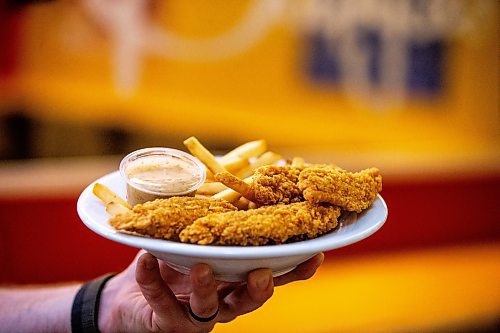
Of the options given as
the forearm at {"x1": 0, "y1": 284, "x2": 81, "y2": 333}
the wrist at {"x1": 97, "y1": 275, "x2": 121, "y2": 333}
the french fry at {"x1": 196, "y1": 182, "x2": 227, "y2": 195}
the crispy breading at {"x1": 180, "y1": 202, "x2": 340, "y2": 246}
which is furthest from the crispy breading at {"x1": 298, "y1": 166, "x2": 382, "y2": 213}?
the forearm at {"x1": 0, "y1": 284, "x2": 81, "y2": 333}

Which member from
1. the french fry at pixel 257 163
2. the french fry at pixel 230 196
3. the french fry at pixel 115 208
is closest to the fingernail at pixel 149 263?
the french fry at pixel 115 208

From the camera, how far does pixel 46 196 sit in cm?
414

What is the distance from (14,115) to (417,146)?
3675 millimetres

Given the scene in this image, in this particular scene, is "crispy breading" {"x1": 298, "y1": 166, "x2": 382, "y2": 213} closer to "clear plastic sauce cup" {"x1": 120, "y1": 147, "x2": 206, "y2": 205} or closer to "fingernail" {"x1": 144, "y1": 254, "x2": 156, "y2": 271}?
"clear plastic sauce cup" {"x1": 120, "y1": 147, "x2": 206, "y2": 205}

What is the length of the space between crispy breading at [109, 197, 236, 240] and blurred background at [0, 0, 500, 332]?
2.82 meters

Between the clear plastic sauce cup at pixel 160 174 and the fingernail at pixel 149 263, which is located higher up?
the clear plastic sauce cup at pixel 160 174

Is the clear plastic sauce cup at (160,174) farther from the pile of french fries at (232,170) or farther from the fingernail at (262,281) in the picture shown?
the fingernail at (262,281)

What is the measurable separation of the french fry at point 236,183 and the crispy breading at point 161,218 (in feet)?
0.27

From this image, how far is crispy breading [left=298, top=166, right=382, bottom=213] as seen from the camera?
5.10 ft

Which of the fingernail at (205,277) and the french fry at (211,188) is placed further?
the french fry at (211,188)

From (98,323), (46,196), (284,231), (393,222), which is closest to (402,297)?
(393,222)

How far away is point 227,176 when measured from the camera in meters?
1.55

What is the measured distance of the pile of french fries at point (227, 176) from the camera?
5.15 feet

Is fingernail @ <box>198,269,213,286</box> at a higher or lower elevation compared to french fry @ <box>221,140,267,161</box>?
lower
